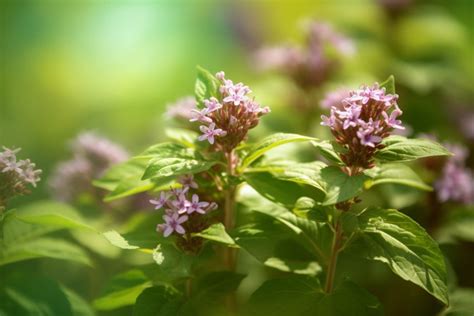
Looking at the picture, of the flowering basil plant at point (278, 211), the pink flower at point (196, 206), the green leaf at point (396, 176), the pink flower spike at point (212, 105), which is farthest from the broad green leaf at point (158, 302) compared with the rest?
the green leaf at point (396, 176)

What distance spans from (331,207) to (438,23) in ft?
6.46

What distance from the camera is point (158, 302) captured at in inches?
50.9

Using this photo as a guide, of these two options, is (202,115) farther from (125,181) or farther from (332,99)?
(332,99)

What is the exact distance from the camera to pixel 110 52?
4672mm

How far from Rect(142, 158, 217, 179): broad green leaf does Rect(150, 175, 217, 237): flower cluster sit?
7cm

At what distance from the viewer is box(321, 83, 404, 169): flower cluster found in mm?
1213

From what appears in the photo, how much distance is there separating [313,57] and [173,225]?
1.27 meters

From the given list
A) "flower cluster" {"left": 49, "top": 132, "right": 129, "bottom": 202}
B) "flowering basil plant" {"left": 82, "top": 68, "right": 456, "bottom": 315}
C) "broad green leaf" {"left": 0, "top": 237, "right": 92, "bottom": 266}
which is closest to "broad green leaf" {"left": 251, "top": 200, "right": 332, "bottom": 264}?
"flowering basil plant" {"left": 82, "top": 68, "right": 456, "bottom": 315}

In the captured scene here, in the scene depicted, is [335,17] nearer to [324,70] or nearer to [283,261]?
[324,70]

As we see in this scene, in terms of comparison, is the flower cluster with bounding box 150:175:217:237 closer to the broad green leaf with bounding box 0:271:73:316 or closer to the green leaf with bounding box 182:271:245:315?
the green leaf with bounding box 182:271:245:315

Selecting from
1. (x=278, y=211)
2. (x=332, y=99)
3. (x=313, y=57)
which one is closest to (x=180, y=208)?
(x=278, y=211)

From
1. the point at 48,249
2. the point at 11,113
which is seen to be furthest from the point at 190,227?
the point at 11,113

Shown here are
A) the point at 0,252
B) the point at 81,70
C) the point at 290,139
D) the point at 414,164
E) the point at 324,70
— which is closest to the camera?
the point at 290,139

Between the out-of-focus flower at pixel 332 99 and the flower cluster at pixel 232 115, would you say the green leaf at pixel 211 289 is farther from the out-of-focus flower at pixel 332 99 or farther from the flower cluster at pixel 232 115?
the out-of-focus flower at pixel 332 99
